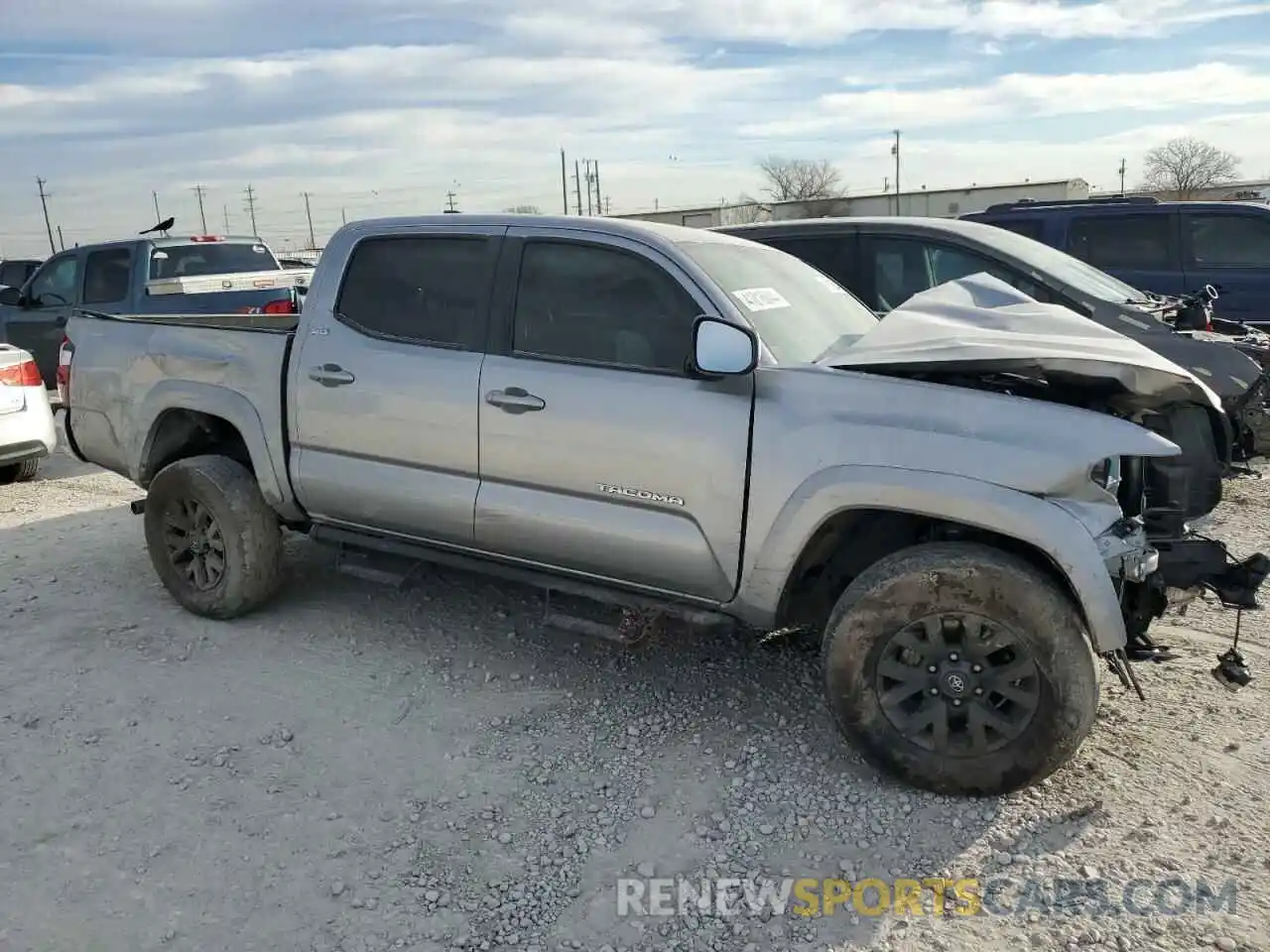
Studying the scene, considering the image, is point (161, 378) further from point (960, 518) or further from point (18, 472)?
point (18, 472)

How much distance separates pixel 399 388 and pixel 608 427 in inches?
41.7

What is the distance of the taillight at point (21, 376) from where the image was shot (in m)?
7.68

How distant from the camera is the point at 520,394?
13.1 ft

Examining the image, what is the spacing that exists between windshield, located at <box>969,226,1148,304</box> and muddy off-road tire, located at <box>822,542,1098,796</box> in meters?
3.91

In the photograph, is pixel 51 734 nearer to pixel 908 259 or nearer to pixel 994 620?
pixel 994 620

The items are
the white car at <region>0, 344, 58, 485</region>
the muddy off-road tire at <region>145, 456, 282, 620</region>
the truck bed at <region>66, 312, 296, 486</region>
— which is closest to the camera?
the truck bed at <region>66, 312, 296, 486</region>

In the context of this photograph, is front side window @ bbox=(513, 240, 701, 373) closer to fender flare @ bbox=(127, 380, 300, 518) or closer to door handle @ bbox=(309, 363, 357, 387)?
door handle @ bbox=(309, 363, 357, 387)

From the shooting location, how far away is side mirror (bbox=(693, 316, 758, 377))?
11.3 ft

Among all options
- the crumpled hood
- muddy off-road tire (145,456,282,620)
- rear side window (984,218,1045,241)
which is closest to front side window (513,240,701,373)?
the crumpled hood

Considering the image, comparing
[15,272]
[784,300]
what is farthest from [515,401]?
[15,272]

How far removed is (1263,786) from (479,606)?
335cm

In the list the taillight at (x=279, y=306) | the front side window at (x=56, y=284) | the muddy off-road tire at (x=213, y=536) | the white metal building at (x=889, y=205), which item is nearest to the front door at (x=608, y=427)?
the muddy off-road tire at (x=213, y=536)

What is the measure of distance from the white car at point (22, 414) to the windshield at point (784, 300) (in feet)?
20.0

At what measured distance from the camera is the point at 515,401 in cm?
399
